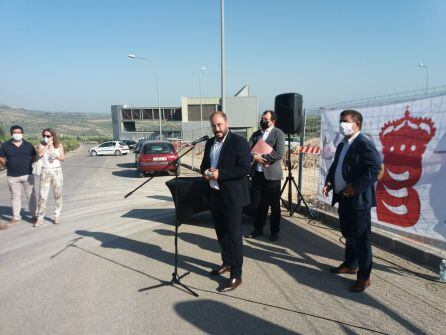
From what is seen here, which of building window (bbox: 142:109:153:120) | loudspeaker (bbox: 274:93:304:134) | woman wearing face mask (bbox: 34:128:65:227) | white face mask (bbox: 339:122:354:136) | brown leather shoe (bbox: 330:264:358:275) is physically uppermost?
building window (bbox: 142:109:153:120)

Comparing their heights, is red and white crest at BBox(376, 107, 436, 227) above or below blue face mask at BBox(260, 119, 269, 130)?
below

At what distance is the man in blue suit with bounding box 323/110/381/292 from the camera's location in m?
3.39

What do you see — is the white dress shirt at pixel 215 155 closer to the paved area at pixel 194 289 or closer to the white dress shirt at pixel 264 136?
the paved area at pixel 194 289

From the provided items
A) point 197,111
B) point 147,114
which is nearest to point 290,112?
point 197,111

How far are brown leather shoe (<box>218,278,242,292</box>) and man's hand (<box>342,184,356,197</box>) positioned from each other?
1.53 metres

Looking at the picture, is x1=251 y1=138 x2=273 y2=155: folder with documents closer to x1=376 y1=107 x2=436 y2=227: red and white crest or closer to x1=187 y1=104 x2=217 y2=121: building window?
x1=376 y1=107 x2=436 y2=227: red and white crest

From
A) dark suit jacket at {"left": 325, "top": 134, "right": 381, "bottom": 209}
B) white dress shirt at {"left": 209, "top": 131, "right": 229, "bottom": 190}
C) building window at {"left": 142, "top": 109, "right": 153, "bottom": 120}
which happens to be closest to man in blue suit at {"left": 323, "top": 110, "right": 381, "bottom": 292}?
dark suit jacket at {"left": 325, "top": 134, "right": 381, "bottom": 209}

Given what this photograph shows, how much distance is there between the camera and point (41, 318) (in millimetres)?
3279

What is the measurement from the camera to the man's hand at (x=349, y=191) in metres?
3.48

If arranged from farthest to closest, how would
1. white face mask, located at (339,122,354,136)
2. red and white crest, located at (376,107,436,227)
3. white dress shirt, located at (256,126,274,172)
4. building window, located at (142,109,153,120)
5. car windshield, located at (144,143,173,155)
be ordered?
building window, located at (142,109,153,120), car windshield, located at (144,143,173,155), white dress shirt, located at (256,126,274,172), red and white crest, located at (376,107,436,227), white face mask, located at (339,122,354,136)

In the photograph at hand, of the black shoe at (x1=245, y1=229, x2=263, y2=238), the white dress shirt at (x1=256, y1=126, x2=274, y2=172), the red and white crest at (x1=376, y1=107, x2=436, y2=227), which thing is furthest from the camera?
the black shoe at (x1=245, y1=229, x2=263, y2=238)

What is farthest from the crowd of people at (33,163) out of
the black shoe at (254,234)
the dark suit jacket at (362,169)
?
the dark suit jacket at (362,169)

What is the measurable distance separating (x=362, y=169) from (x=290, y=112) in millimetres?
3201

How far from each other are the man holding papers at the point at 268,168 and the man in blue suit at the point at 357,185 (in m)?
1.50
